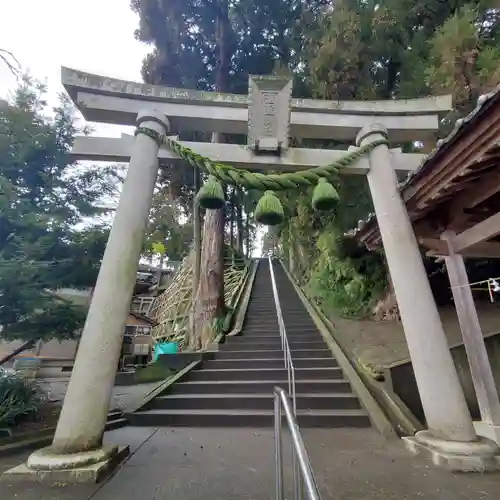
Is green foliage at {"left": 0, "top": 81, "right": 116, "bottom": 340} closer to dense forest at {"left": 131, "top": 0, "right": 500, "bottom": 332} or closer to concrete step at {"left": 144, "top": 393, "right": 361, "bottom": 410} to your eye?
concrete step at {"left": 144, "top": 393, "right": 361, "bottom": 410}

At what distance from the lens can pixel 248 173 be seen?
3582mm

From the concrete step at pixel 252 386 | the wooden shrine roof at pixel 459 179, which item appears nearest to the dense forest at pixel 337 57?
the wooden shrine roof at pixel 459 179

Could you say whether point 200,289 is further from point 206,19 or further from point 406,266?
point 206,19

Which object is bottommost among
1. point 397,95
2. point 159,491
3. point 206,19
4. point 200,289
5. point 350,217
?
point 159,491

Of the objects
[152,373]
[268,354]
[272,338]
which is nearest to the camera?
[268,354]

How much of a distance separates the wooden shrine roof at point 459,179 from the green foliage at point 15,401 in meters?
4.74

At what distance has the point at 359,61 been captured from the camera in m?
6.61

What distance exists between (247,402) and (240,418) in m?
0.35

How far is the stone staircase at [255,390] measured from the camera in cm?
422

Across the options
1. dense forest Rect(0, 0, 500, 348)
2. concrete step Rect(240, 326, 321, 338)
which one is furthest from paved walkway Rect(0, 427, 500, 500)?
concrete step Rect(240, 326, 321, 338)

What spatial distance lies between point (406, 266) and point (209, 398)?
3112 mm

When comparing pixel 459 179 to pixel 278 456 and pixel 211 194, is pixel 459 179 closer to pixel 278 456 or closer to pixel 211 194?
pixel 211 194

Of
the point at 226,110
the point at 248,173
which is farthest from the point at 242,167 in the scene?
the point at 226,110

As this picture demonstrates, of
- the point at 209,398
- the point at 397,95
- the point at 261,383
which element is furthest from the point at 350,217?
the point at 209,398
